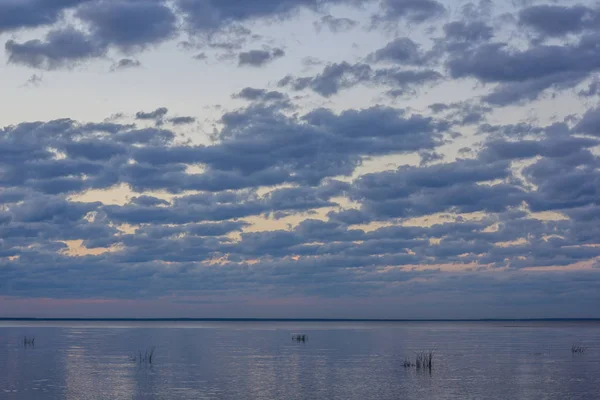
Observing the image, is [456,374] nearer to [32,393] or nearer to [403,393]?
[403,393]

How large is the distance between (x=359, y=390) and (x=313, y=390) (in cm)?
344

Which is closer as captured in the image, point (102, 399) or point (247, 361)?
point (102, 399)

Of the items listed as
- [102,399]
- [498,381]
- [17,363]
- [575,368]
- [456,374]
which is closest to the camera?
[102,399]

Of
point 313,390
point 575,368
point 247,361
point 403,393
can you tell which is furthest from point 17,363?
point 575,368

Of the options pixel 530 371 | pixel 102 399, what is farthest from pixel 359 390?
pixel 530 371

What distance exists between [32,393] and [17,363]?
2786 centimetres

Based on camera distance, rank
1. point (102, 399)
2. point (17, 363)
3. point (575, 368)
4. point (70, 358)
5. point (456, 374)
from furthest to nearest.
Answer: point (70, 358) → point (17, 363) → point (575, 368) → point (456, 374) → point (102, 399)

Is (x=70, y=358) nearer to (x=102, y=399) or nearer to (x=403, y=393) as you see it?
(x=102, y=399)

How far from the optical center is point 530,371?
72938mm

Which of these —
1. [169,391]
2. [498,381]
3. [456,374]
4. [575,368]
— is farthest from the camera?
[575,368]

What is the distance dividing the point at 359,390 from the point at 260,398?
27.4ft

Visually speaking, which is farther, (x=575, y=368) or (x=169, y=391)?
(x=575, y=368)

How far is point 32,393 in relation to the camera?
55.3 m

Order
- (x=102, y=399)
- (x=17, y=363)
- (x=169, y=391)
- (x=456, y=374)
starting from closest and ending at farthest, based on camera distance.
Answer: (x=102, y=399)
(x=169, y=391)
(x=456, y=374)
(x=17, y=363)
